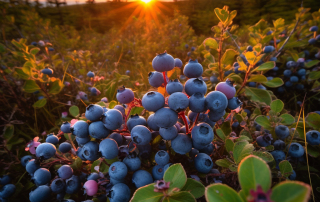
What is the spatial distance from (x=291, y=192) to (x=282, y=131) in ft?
3.00

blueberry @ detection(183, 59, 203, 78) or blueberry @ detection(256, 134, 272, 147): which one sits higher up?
blueberry @ detection(183, 59, 203, 78)

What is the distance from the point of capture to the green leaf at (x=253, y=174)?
402 millimetres

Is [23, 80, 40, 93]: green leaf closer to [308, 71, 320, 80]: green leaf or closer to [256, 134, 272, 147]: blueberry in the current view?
[256, 134, 272, 147]: blueberry

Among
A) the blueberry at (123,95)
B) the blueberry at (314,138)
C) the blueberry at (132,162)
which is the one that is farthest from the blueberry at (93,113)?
the blueberry at (314,138)

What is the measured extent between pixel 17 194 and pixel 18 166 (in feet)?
0.91

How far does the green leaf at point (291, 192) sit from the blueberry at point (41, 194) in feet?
3.93

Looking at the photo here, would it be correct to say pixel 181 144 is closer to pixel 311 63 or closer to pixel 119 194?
pixel 119 194

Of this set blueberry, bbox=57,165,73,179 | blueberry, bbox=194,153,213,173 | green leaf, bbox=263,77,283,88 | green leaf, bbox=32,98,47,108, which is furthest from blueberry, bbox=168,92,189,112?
green leaf, bbox=32,98,47,108

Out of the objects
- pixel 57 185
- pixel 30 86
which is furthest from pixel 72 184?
pixel 30 86

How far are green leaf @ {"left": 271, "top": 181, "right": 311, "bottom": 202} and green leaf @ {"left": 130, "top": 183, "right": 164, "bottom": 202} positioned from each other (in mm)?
356

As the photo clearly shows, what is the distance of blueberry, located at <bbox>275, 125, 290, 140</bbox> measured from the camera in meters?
1.08

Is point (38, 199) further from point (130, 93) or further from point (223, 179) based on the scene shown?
point (223, 179)

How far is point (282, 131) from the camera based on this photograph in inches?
42.6

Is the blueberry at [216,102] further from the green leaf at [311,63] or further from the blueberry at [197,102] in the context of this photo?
the green leaf at [311,63]
